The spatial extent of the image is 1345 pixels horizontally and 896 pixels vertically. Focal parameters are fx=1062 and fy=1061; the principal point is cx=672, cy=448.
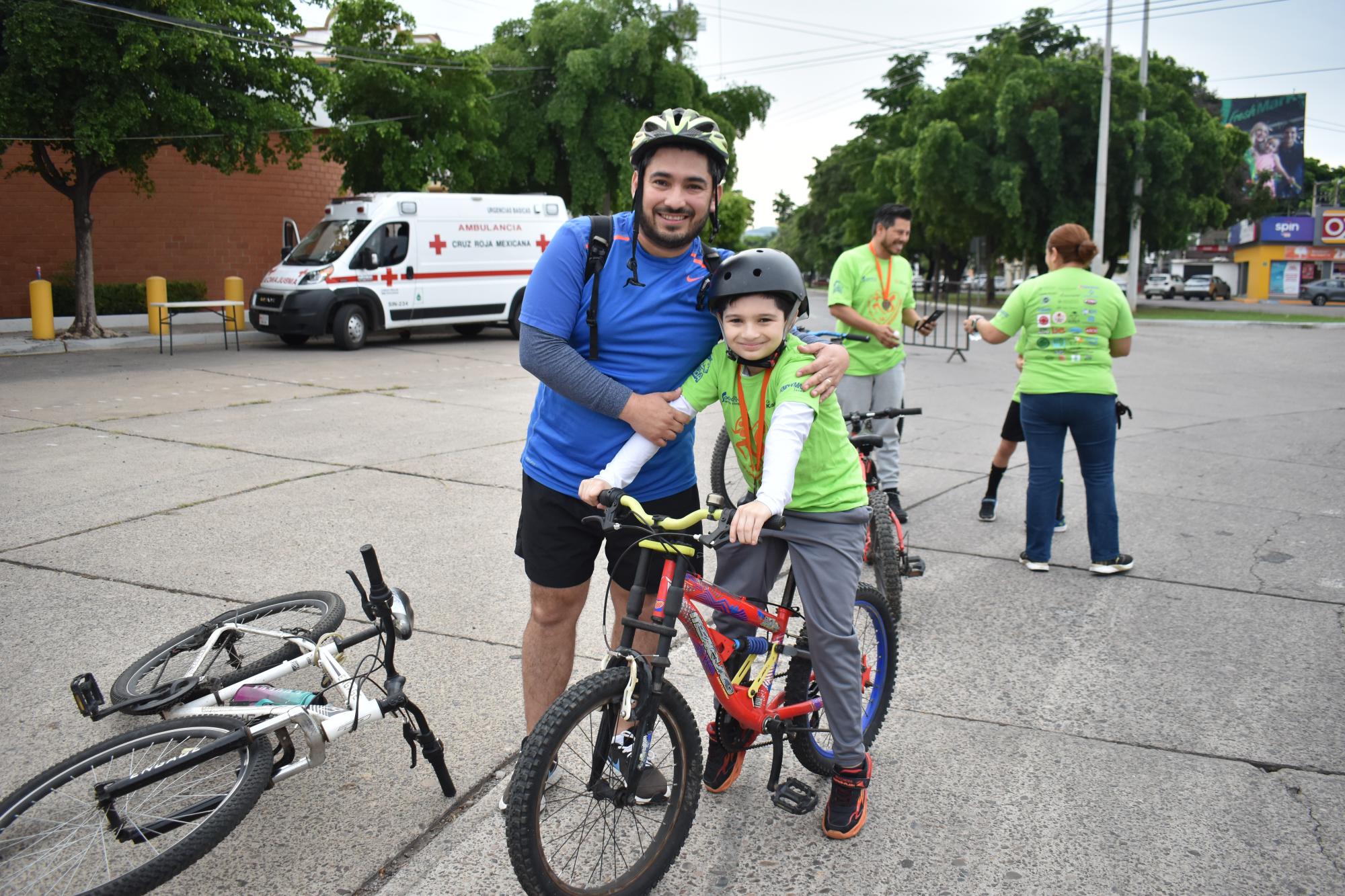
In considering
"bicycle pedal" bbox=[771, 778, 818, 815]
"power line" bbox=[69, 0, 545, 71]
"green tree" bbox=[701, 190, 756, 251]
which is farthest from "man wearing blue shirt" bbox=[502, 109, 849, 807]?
"green tree" bbox=[701, 190, 756, 251]

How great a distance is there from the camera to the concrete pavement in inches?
118

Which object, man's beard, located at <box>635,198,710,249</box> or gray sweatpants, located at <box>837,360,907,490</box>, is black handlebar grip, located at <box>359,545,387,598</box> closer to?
man's beard, located at <box>635,198,710,249</box>

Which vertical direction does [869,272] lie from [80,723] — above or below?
above

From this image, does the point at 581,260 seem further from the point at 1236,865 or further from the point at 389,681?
the point at 1236,865

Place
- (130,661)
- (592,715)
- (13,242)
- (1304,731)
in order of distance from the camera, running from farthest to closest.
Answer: (13,242), (130,661), (1304,731), (592,715)

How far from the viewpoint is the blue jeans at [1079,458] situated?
561 cm

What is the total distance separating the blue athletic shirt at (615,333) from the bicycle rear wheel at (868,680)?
2.42 ft

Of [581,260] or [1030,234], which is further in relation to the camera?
[1030,234]

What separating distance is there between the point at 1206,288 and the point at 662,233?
203 ft

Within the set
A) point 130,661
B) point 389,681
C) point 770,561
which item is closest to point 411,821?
point 389,681

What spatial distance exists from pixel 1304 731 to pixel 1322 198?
90399 millimetres

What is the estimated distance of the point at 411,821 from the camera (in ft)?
10.2

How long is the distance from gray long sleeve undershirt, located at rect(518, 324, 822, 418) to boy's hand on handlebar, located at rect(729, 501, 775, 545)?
483mm

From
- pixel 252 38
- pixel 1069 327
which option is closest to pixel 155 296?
pixel 252 38
